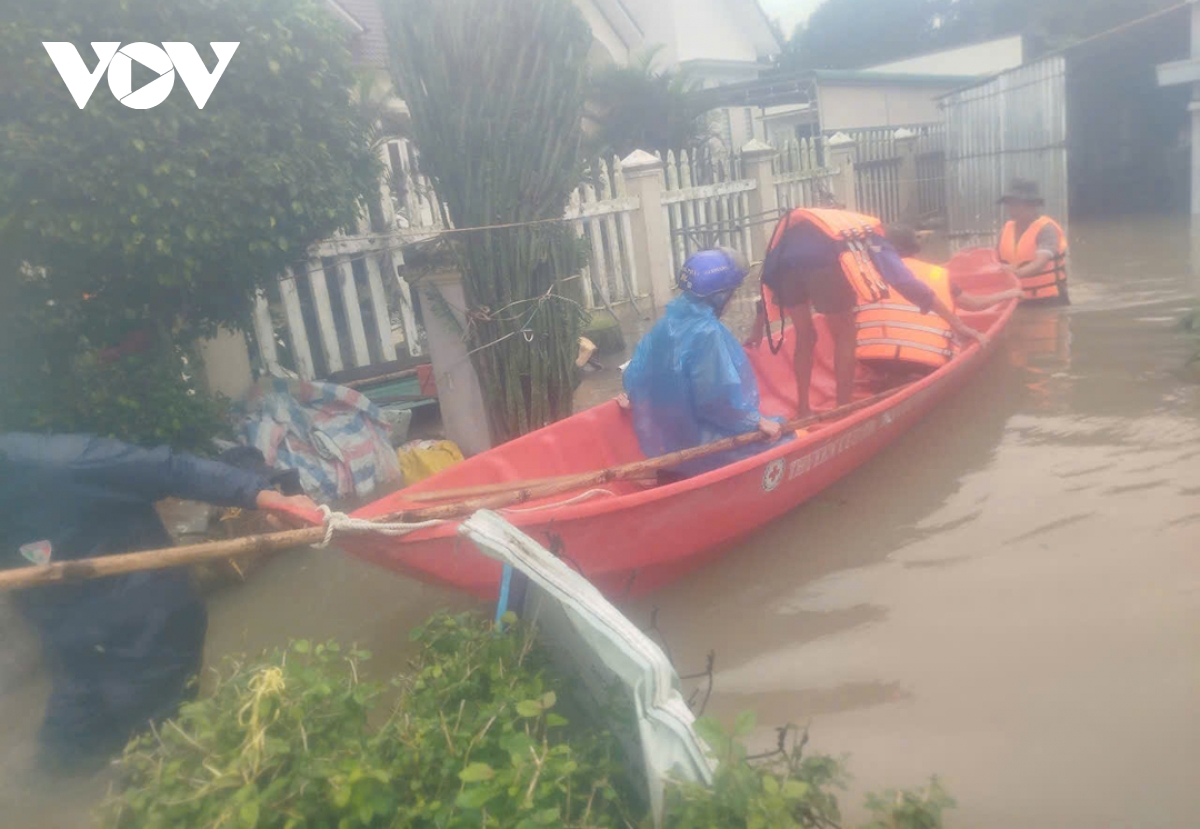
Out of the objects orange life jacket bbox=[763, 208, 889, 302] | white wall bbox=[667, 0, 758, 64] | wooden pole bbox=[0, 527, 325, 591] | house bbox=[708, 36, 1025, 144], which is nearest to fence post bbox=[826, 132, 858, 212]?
house bbox=[708, 36, 1025, 144]

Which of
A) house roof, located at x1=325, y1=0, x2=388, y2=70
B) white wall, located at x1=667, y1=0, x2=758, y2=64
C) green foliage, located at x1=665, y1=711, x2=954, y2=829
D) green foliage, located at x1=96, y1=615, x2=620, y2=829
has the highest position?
white wall, located at x1=667, y1=0, x2=758, y2=64

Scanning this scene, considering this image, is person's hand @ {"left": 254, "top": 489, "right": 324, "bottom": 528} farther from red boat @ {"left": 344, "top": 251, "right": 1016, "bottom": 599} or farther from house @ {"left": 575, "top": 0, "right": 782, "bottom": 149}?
house @ {"left": 575, "top": 0, "right": 782, "bottom": 149}

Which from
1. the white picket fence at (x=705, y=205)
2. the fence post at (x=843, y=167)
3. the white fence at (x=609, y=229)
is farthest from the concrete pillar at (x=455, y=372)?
the fence post at (x=843, y=167)

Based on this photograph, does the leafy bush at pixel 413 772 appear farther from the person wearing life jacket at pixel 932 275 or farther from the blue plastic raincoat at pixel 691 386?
the person wearing life jacket at pixel 932 275

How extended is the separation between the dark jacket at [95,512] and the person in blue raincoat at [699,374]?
190 centimetres

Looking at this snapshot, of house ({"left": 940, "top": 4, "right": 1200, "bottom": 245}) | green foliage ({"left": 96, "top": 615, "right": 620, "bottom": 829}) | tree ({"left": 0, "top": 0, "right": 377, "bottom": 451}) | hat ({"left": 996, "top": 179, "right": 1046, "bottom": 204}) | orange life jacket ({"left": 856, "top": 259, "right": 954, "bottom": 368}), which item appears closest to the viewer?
green foliage ({"left": 96, "top": 615, "right": 620, "bottom": 829})

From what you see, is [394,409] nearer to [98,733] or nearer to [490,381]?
[490,381]

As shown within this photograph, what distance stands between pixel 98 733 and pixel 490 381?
116 inches

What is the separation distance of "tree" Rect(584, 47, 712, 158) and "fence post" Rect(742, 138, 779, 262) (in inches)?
159

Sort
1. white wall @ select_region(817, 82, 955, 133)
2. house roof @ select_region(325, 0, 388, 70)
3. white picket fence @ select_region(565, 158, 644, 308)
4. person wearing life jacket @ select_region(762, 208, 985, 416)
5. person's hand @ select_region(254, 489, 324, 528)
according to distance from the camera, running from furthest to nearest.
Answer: white wall @ select_region(817, 82, 955, 133) → house roof @ select_region(325, 0, 388, 70) → white picket fence @ select_region(565, 158, 644, 308) → person wearing life jacket @ select_region(762, 208, 985, 416) → person's hand @ select_region(254, 489, 324, 528)

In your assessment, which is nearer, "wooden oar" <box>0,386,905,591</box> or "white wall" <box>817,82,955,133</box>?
"wooden oar" <box>0,386,905,591</box>

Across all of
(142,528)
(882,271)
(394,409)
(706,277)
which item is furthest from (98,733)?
(882,271)

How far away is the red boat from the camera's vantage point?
320 cm

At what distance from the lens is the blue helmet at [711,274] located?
4.03 metres
